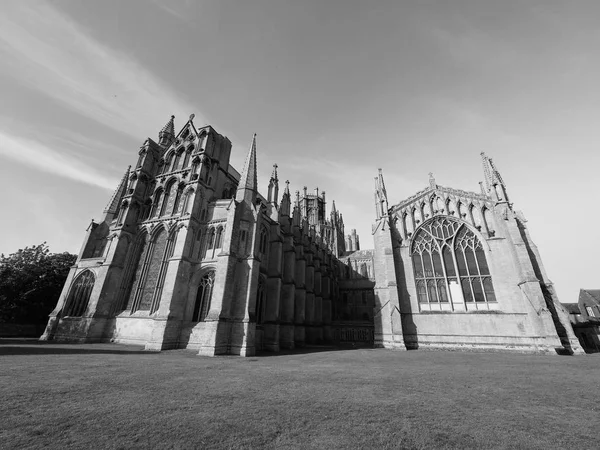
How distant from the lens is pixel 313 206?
63.8 metres

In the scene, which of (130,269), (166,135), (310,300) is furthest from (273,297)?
(166,135)

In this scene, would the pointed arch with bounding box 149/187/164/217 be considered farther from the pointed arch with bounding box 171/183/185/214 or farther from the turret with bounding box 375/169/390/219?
the turret with bounding box 375/169/390/219

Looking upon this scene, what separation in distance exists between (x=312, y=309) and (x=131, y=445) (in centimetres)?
2944

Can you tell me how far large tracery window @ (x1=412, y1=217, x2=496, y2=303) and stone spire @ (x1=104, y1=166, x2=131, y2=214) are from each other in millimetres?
35217

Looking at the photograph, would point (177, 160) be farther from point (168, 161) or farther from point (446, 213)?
point (446, 213)

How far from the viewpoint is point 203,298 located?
22469 millimetres

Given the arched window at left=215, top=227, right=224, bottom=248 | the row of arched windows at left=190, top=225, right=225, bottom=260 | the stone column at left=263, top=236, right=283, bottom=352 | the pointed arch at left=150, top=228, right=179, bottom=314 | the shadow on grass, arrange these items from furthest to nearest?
the arched window at left=215, top=227, right=224, bottom=248 → the row of arched windows at left=190, top=225, right=225, bottom=260 → the pointed arch at left=150, top=228, right=179, bottom=314 → the stone column at left=263, top=236, right=283, bottom=352 → the shadow on grass

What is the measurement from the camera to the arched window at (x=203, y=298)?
22.2 m

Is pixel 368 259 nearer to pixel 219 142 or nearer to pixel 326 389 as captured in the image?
pixel 219 142

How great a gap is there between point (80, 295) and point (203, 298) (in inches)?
579

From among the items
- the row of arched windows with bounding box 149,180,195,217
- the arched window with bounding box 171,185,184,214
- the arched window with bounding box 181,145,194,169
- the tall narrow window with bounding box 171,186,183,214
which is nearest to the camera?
the row of arched windows with bounding box 149,180,195,217

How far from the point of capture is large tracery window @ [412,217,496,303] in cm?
2436

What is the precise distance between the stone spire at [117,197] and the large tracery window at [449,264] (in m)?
35.2

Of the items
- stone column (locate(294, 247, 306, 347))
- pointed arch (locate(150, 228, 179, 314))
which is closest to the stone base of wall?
stone column (locate(294, 247, 306, 347))
